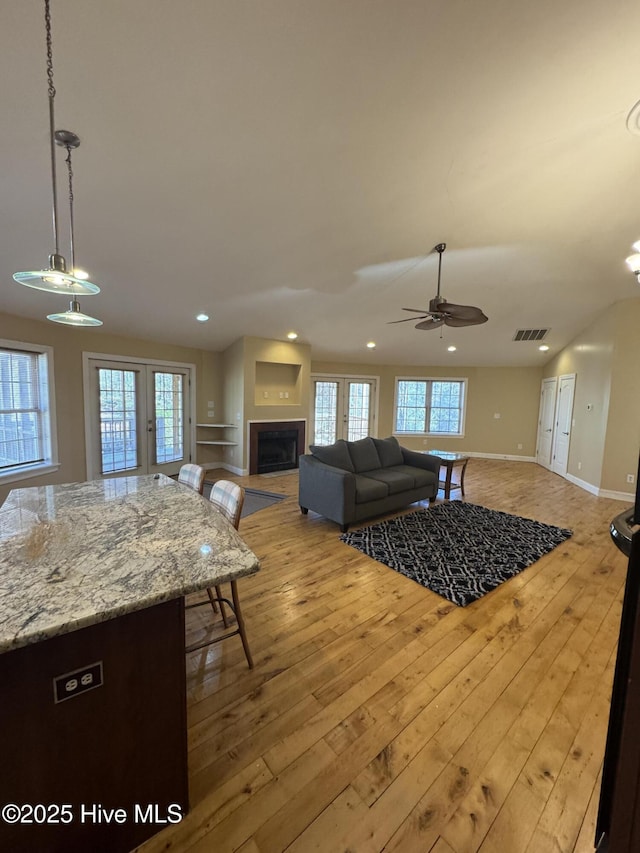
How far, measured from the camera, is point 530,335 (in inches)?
256

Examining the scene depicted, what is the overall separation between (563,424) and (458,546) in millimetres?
4886

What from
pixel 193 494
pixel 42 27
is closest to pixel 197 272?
pixel 42 27

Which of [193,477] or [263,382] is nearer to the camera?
[193,477]

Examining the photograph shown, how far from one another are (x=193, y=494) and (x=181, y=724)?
1.11m

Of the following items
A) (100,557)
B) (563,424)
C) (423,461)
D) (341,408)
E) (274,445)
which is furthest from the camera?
(341,408)

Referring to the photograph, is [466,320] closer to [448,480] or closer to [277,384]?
[448,480]

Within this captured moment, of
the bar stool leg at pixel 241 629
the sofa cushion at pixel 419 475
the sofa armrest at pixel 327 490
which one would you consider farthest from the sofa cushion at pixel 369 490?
the bar stool leg at pixel 241 629

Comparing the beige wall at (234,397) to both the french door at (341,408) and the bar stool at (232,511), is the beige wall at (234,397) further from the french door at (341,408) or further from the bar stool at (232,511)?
the bar stool at (232,511)

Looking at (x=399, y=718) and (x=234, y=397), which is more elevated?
(x=234, y=397)

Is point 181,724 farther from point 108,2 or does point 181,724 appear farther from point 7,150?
point 7,150

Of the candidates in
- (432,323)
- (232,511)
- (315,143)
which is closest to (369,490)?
(432,323)

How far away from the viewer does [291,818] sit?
1.21 m

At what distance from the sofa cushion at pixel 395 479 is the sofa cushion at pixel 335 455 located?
13.6 inches

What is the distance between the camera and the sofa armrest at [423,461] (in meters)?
4.85
